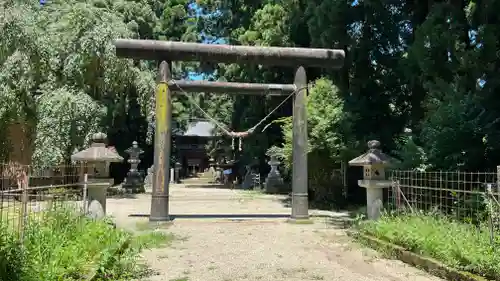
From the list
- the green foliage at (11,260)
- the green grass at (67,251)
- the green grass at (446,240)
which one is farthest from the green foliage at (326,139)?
the green foliage at (11,260)

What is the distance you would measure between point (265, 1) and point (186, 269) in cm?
2185

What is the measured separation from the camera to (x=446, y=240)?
608 centimetres

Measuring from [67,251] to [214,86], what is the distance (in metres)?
6.49

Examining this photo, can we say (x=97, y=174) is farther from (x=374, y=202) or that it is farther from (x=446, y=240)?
(x=446, y=240)

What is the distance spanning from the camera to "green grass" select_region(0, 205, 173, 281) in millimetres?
4090

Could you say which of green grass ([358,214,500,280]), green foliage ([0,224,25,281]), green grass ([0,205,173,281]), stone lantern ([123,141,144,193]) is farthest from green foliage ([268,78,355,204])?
green foliage ([0,224,25,281])

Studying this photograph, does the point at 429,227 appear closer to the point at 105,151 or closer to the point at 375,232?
the point at 375,232

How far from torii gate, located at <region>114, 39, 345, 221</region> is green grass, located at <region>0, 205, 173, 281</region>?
9.52 ft

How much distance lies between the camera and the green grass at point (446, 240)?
5148mm

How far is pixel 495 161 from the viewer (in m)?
9.28

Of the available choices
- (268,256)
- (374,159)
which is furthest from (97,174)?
(374,159)

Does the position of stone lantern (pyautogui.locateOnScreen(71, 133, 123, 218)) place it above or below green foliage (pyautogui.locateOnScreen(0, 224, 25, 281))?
above

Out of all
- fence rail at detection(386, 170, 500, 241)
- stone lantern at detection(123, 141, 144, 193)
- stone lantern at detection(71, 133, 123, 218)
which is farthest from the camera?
stone lantern at detection(123, 141, 144, 193)

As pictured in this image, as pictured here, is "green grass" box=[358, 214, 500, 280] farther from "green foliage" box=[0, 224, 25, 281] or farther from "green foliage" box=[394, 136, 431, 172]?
"green foliage" box=[0, 224, 25, 281]
